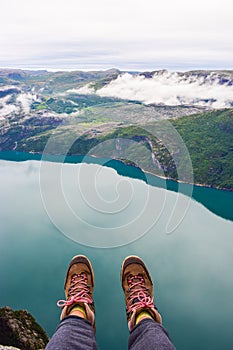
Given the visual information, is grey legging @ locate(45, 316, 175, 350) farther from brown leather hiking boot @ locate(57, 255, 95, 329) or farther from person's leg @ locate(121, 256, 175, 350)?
brown leather hiking boot @ locate(57, 255, 95, 329)

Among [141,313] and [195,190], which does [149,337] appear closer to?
[141,313]

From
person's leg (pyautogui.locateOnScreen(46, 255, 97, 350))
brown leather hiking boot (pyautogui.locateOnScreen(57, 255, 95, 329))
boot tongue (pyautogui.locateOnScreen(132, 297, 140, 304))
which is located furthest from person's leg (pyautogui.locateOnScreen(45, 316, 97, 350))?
boot tongue (pyautogui.locateOnScreen(132, 297, 140, 304))

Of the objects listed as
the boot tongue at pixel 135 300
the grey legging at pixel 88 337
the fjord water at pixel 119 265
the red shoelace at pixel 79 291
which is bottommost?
the fjord water at pixel 119 265

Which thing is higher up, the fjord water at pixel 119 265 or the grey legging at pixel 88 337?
the grey legging at pixel 88 337

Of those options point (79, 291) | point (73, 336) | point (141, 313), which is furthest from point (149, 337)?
point (79, 291)

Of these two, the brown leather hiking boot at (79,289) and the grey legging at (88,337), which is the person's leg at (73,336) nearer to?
the grey legging at (88,337)

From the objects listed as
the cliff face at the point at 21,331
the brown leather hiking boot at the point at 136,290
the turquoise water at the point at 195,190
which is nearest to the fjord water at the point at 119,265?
the cliff face at the point at 21,331
